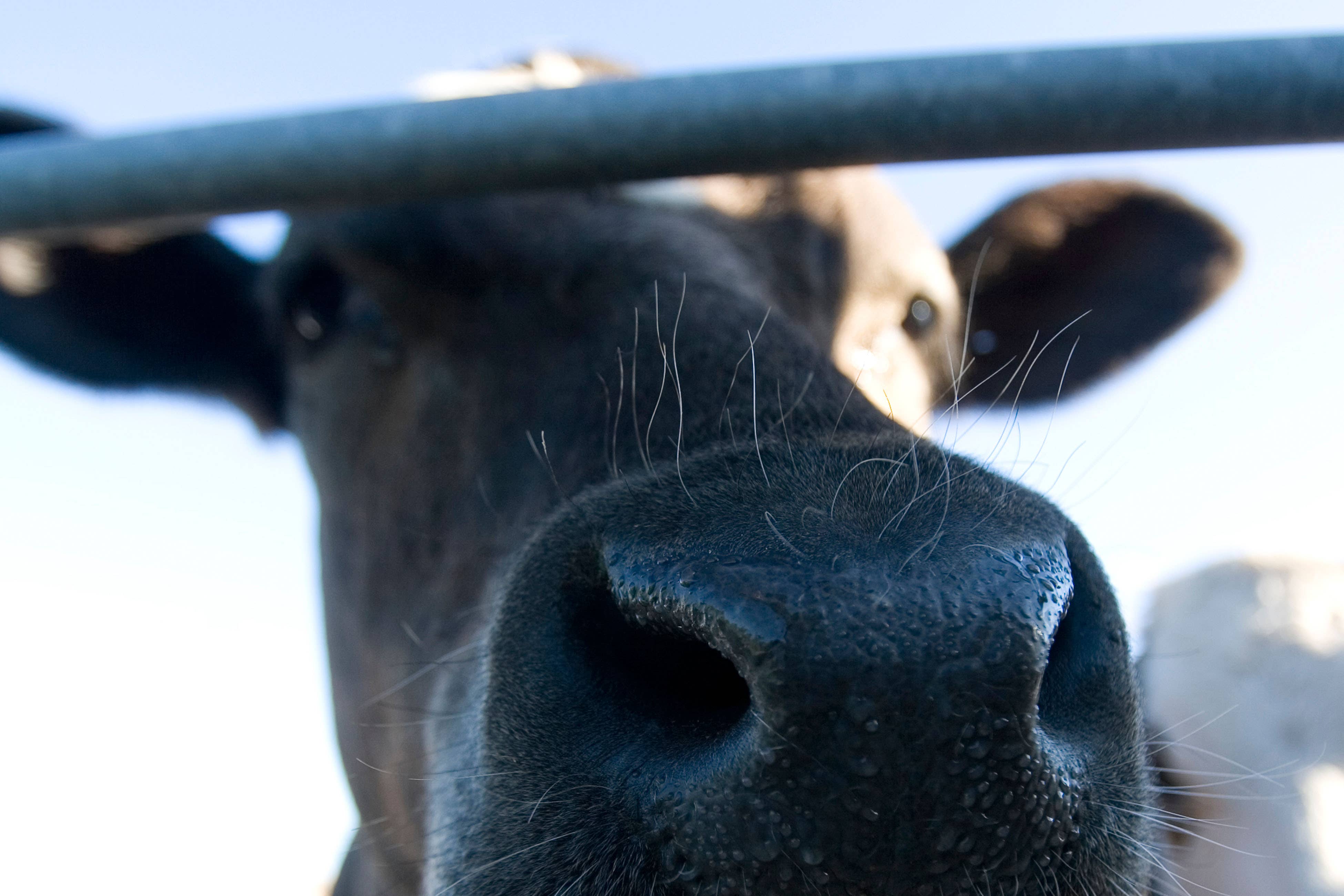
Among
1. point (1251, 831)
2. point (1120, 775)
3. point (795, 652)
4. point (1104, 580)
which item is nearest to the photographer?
point (795, 652)

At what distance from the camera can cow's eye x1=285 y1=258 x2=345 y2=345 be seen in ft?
8.48

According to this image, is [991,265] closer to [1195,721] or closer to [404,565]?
[1195,721]

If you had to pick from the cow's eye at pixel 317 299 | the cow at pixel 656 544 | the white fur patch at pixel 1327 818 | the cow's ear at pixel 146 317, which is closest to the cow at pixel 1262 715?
the white fur patch at pixel 1327 818

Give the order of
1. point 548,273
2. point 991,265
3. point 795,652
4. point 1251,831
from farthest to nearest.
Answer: point 991,265 → point 1251,831 → point 548,273 → point 795,652

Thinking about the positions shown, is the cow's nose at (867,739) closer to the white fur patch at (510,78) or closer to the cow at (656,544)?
the cow at (656,544)

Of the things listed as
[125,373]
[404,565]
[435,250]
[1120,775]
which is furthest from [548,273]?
[125,373]

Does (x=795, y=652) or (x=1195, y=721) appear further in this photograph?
(x=1195, y=721)

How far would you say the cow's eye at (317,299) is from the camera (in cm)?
259

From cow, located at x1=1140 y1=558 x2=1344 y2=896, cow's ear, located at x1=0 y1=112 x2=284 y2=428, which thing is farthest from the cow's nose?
cow's ear, located at x1=0 y1=112 x2=284 y2=428

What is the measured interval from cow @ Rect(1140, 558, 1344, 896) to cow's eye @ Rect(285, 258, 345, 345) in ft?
8.93

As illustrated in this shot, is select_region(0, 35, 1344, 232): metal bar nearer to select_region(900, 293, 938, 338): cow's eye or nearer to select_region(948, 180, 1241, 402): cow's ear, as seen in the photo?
select_region(900, 293, 938, 338): cow's eye

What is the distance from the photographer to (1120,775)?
1182mm

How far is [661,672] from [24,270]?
260 cm

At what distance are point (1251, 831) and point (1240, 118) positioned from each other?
11.1ft
